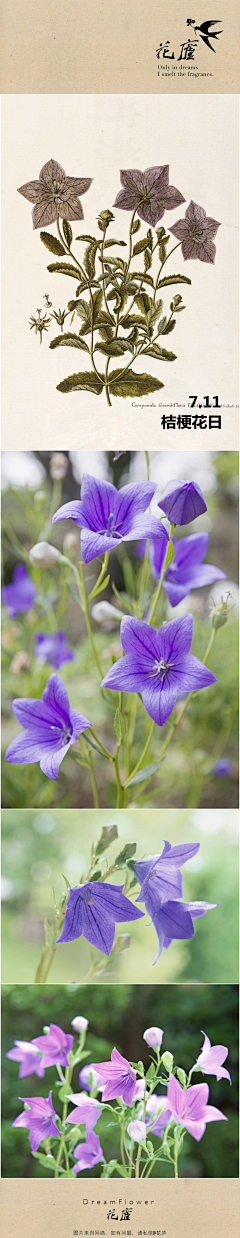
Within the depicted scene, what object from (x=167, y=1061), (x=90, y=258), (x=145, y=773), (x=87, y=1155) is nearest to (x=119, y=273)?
(x=90, y=258)

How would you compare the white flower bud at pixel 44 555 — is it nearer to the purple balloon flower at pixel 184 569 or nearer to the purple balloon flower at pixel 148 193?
the purple balloon flower at pixel 184 569

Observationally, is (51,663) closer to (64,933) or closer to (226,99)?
(64,933)

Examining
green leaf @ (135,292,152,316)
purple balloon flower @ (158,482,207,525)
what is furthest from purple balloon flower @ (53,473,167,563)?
green leaf @ (135,292,152,316)

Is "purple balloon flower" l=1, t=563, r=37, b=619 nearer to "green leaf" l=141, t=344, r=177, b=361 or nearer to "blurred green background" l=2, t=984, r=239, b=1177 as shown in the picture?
"green leaf" l=141, t=344, r=177, b=361

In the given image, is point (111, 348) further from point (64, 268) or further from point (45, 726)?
point (45, 726)
